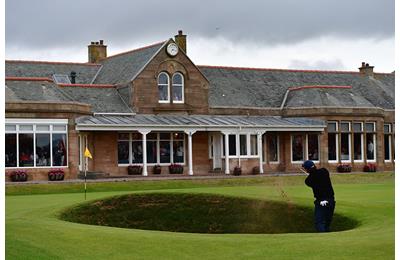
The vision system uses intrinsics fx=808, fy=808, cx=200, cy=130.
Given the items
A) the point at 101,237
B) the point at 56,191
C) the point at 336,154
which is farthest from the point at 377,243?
the point at 336,154

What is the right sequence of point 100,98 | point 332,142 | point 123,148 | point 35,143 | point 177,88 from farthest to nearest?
point 332,142
point 177,88
point 100,98
point 123,148
point 35,143

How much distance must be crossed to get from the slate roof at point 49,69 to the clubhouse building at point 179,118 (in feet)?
0.25

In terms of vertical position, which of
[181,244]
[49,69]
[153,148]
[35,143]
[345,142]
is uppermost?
[49,69]

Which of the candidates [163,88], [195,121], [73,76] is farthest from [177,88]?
[73,76]

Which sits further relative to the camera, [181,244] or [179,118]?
[179,118]

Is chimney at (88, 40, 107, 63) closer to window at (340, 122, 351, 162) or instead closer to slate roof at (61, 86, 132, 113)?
slate roof at (61, 86, 132, 113)

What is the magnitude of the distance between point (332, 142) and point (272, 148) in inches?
129

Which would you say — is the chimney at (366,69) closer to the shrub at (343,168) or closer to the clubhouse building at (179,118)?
the clubhouse building at (179,118)

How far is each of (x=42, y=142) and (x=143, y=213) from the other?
17.9 m

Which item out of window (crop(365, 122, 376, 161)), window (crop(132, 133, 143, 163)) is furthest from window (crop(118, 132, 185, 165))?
window (crop(365, 122, 376, 161))

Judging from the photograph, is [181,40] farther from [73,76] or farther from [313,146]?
[313,146]

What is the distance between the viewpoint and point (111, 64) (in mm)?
47688

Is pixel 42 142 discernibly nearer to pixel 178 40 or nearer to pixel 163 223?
pixel 178 40

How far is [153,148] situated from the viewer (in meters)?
40.8
